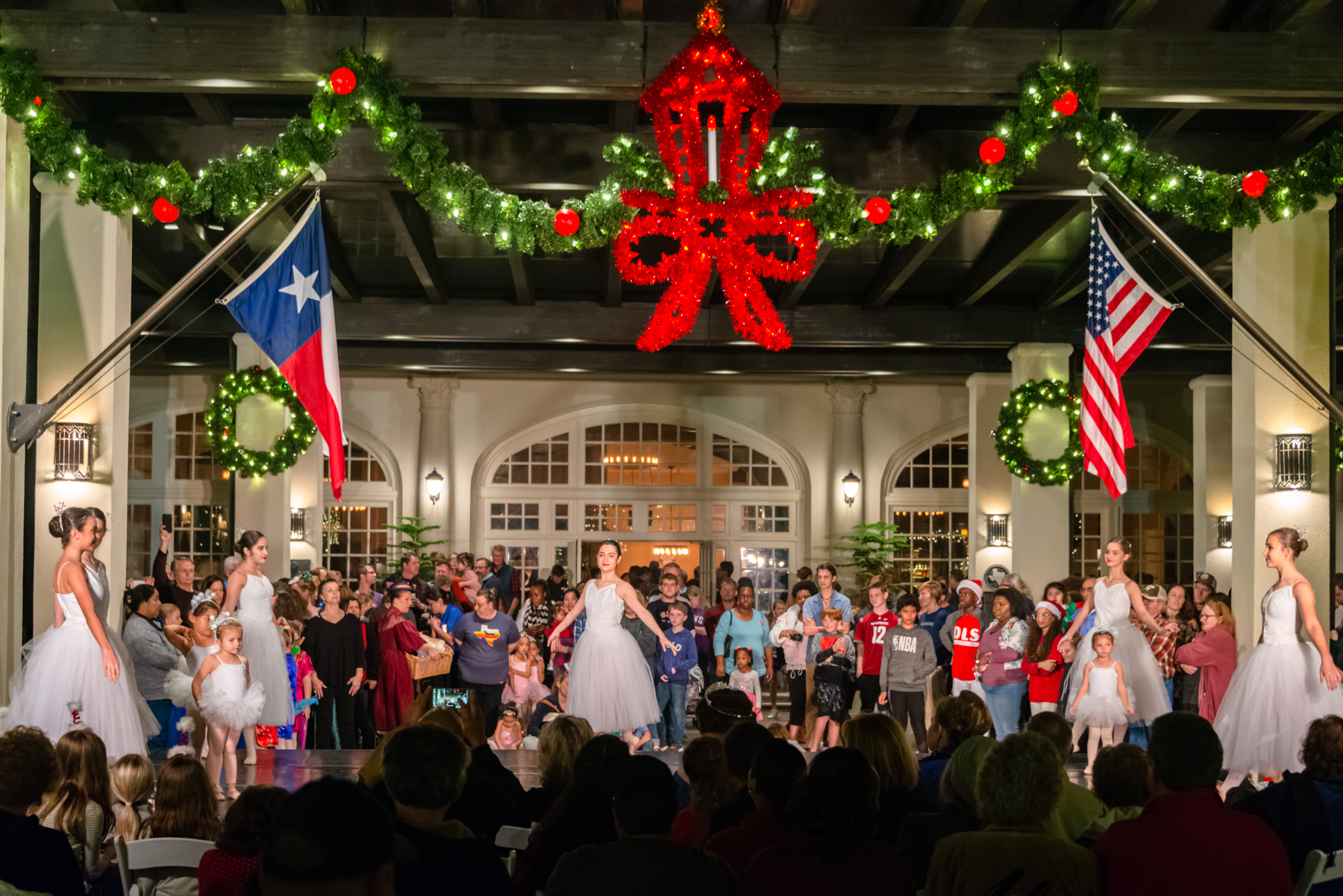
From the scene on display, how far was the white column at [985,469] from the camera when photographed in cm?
1781

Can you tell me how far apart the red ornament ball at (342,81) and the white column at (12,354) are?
2.64 metres

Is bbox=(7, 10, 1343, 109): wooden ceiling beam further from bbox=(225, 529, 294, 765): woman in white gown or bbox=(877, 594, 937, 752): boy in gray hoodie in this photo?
bbox=(877, 594, 937, 752): boy in gray hoodie

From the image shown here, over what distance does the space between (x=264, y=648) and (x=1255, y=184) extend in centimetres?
770

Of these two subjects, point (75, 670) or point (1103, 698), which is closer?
point (75, 670)

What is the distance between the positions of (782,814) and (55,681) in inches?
217

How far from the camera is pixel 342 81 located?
789cm

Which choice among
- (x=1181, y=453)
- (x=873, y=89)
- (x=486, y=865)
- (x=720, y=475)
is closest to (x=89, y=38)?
(x=873, y=89)

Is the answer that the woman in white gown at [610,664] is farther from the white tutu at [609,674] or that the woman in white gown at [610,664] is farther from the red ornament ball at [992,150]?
the red ornament ball at [992,150]

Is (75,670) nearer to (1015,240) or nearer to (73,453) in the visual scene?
(73,453)

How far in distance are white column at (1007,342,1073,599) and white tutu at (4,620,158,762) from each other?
38.8 feet

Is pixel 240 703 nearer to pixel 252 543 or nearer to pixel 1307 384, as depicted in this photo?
pixel 252 543

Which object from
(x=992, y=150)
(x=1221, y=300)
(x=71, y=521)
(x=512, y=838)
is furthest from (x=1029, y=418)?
(x=512, y=838)

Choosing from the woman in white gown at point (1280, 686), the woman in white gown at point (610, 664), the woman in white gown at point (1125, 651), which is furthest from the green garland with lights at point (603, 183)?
the woman in white gown at point (1125, 651)

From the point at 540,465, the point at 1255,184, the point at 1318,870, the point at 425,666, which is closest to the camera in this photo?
the point at 1318,870
